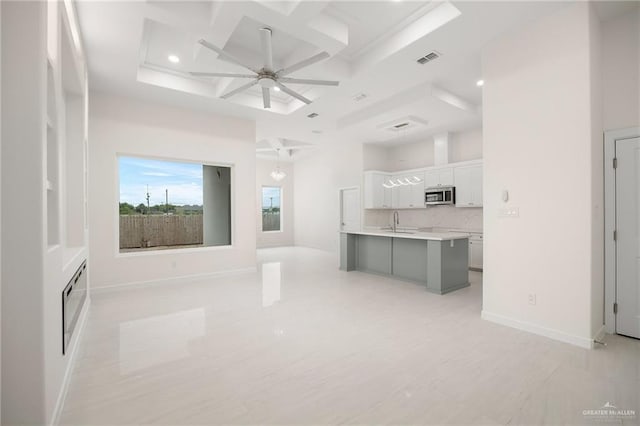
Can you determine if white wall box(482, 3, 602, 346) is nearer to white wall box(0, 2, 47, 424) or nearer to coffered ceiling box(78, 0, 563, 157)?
coffered ceiling box(78, 0, 563, 157)

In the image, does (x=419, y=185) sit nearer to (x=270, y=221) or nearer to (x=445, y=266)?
(x=445, y=266)

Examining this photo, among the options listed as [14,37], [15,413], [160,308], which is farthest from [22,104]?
[160,308]

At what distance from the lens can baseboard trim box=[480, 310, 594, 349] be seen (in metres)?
2.75

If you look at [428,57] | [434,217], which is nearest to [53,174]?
[428,57]

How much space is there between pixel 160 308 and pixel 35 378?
241 cm

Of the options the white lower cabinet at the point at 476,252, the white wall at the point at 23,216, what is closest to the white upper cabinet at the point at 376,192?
the white lower cabinet at the point at 476,252

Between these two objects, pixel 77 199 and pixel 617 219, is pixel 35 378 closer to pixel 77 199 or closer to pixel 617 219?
pixel 77 199

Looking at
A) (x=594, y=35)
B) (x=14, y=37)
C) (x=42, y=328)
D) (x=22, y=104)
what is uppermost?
(x=594, y=35)

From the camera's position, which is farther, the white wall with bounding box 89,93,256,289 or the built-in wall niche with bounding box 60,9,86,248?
the white wall with bounding box 89,93,256,289

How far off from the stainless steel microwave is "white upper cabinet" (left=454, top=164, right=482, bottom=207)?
5.2 inches

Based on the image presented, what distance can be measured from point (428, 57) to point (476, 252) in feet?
14.2

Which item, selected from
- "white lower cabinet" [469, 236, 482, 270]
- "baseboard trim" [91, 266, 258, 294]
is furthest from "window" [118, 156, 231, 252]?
"white lower cabinet" [469, 236, 482, 270]

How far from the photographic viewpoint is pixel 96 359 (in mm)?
2576

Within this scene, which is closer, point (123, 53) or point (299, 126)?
point (123, 53)
